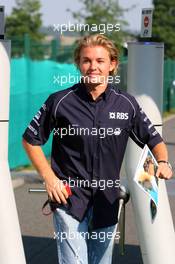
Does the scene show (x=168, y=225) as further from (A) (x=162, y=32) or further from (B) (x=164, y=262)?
(A) (x=162, y=32)

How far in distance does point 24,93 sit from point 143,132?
898 cm

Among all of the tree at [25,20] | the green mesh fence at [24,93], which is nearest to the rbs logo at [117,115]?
the green mesh fence at [24,93]

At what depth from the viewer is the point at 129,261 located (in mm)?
6508

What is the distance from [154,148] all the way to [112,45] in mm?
641

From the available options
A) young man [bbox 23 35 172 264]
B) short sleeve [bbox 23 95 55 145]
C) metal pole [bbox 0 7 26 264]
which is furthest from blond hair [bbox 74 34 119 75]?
metal pole [bbox 0 7 26 264]

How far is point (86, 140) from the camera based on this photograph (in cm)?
384

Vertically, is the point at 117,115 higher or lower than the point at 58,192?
higher

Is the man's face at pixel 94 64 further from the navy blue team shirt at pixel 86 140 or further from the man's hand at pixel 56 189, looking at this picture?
the man's hand at pixel 56 189

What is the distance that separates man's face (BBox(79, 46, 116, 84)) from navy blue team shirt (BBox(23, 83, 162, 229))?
0.31 feet

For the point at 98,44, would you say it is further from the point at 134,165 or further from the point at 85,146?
the point at 134,165

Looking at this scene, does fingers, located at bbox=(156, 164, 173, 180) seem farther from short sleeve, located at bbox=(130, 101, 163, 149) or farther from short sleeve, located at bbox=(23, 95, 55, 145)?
short sleeve, located at bbox=(23, 95, 55, 145)

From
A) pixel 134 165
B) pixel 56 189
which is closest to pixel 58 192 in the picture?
pixel 56 189

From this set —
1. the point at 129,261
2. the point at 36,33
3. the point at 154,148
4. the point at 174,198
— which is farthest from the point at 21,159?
the point at 36,33

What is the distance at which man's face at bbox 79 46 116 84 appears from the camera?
12.6 feet
